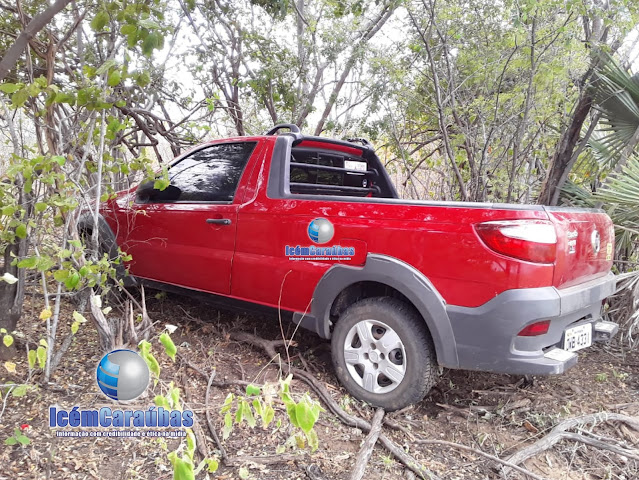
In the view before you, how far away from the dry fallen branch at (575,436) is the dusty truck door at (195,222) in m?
2.24

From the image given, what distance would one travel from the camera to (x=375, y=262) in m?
2.72

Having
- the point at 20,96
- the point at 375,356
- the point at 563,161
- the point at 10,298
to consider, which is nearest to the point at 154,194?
the point at 10,298

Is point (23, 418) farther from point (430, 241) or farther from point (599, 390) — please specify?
point (599, 390)

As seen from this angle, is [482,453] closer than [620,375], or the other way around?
[482,453]

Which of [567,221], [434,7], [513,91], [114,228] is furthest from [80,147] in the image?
[513,91]

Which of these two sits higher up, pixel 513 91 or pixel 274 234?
pixel 513 91

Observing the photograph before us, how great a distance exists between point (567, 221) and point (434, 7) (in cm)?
358

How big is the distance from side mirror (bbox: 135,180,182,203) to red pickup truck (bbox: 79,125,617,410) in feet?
0.06

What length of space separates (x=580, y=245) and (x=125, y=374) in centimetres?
252

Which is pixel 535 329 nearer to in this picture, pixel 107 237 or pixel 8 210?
pixel 8 210

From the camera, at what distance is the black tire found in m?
2.63

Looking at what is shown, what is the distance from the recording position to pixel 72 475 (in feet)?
6.68

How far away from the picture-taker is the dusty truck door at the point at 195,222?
3.50 metres

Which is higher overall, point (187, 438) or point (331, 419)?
point (187, 438)
